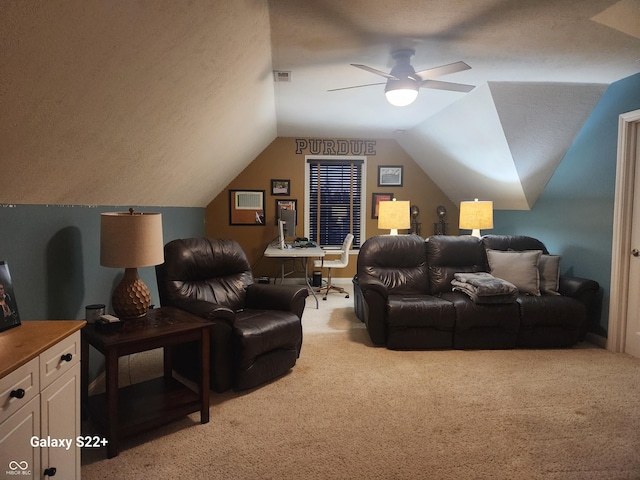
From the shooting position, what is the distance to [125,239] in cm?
217

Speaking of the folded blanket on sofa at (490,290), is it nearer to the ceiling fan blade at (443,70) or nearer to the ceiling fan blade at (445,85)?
the ceiling fan blade at (445,85)

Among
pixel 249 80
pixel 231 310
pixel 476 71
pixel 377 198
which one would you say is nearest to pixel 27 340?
pixel 231 310

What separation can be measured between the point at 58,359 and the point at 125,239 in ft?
2.89

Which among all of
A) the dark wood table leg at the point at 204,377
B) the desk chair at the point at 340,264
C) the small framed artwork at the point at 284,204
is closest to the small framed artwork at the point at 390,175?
the desk chair at the point at 340,264

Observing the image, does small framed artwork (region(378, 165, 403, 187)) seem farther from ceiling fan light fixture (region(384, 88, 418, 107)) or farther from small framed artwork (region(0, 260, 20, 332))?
small framed artwork (region(0, 260, 20, 332))

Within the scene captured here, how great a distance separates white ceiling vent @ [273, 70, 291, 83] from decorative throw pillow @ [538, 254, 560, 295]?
Answer: 3.06m

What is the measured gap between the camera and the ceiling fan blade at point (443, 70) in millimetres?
2578

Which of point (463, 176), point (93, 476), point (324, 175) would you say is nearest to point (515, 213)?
point (463, 176)

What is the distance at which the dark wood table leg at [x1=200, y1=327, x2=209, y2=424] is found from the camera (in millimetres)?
2195

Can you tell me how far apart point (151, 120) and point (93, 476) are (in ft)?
6.44

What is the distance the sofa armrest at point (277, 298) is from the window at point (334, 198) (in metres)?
3.22

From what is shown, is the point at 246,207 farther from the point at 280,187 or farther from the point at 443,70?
the point at 443,70

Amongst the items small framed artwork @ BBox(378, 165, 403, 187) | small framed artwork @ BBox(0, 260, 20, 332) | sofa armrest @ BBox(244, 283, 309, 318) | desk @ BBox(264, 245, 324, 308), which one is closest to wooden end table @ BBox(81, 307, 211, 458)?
small framed artwork @ BBox(0, 260, 20, 332)

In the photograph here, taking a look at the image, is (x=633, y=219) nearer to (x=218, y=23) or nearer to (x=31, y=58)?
(x=218, y=23)
